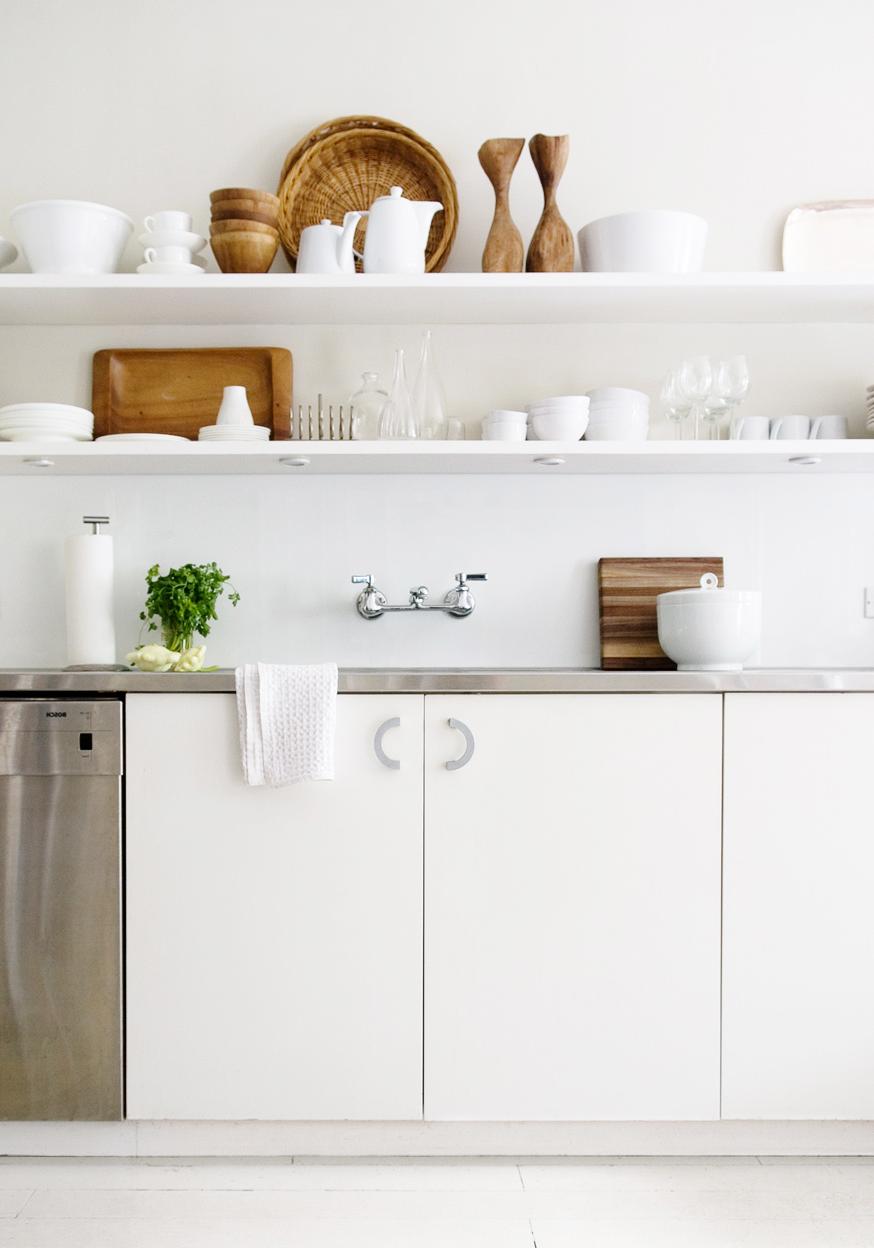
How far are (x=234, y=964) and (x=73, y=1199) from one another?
20.0 inches

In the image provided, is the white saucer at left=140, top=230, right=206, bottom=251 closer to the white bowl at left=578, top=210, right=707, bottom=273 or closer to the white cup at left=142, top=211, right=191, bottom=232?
the white cup at left=142, top=211, right=191, bottom=232

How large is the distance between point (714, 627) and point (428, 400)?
87 cm

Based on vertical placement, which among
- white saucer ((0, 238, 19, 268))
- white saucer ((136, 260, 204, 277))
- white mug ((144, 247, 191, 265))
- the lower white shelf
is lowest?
the lower white shelf

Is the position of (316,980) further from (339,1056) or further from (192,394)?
(192,394)

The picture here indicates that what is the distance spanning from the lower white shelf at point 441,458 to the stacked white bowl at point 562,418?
0.15 ft

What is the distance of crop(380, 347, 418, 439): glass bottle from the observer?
8.00 feet

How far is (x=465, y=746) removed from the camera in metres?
2.02

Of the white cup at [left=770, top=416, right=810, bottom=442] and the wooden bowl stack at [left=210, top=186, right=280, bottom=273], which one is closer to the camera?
the wooden bowl stack at [left=210, top=186, right=280, bottom=273]

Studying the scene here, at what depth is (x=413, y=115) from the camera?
2582 mm

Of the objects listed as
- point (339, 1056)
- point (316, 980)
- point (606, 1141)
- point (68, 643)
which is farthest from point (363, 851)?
point (68, 643)

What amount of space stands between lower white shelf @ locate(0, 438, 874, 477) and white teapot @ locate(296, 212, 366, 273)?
0.40 metres

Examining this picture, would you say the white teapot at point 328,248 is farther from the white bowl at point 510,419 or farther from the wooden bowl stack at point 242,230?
the white bowl at point 510,419

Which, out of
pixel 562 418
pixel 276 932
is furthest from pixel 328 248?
pixel 276 932

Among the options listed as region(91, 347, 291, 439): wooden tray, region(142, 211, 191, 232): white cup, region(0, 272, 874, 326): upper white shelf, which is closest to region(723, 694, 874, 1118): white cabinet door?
region(0, 272, 874, 326): upper white shelf
